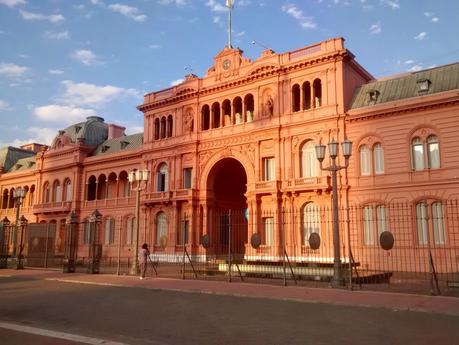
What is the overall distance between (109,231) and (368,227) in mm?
28399

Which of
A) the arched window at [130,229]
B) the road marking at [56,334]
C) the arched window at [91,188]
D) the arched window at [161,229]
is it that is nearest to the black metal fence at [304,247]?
the arched window at [161,229]

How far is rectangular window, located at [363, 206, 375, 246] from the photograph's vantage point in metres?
29.8

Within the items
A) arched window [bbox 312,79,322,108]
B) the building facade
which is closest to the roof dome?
the building facade

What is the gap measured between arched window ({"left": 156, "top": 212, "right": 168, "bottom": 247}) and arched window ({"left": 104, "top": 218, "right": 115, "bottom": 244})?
7.52 metres

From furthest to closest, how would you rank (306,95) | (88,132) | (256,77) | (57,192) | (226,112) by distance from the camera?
(88,132), (57,192), (226,112), (256,77), (306,95)

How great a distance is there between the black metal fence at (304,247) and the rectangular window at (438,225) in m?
0.06

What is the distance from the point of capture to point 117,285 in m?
19.1

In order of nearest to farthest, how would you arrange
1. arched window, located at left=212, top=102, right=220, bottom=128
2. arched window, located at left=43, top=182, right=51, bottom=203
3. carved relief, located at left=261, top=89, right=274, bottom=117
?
carved relief, located at left=261, top=89, right=274, bottom=117, arched window, located at left=212, top=102, right=220, bottom=128, arched window, located at left=43, top=182, right=51, bottom=203

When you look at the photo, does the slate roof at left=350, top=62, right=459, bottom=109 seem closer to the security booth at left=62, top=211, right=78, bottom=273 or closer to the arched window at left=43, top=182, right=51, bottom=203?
the security booth at left=62, top=211, right=78, bottom=273

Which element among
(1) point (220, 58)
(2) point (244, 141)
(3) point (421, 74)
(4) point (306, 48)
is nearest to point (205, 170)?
(2) point (244, 141)

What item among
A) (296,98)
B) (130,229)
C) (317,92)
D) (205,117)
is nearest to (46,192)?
(130,229)

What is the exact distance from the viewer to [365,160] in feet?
102

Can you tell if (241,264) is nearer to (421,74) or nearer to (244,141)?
(244,141)

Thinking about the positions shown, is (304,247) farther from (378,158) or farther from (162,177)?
(162,177)
